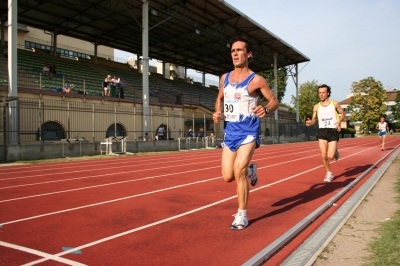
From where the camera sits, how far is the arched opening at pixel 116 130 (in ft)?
63.4

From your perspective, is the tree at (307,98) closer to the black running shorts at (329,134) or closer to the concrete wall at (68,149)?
the concrete wall at (68,149)

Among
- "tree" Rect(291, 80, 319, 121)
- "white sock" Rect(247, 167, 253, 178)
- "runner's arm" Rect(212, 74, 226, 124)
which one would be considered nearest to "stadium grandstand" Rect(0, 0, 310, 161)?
"runner's arm" Rect(212, 74, 226, 124)

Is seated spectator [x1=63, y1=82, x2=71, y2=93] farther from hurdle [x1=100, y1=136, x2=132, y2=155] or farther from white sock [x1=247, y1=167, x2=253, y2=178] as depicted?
white sock [x1=247, y1=167, x2=253, y2=178]

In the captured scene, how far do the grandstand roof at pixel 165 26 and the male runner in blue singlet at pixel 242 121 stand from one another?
19.6 meters

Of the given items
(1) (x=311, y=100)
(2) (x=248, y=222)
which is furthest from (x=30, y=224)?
(1) (x=311, y=100)

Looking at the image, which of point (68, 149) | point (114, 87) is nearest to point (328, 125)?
point (68, 149)

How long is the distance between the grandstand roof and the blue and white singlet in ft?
64.7

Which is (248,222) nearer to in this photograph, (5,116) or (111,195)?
(111,195)

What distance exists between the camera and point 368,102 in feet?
204

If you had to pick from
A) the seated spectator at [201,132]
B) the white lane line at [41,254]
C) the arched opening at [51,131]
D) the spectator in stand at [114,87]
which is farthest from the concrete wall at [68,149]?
the white lane line at [41,254]

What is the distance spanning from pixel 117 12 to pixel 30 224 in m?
23.9

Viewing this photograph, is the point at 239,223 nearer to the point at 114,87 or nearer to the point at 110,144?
the point at 110,144

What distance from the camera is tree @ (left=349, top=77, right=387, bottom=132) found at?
61656 millimetres

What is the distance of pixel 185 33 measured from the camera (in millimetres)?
31656
